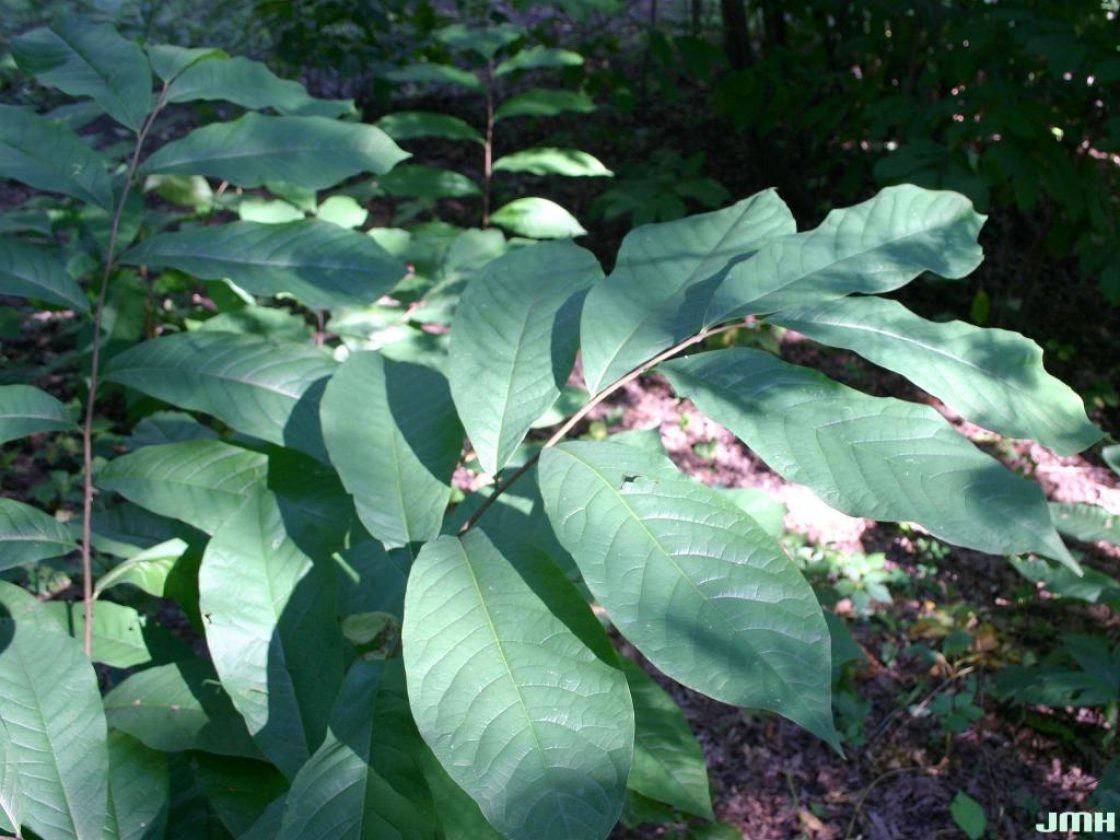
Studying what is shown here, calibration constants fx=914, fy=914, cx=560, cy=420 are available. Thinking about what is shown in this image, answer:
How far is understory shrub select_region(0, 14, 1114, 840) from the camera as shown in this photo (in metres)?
0.81

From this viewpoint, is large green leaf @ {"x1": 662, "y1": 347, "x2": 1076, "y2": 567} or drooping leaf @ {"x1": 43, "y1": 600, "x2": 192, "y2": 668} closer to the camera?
large green leaf @ {"x1": 662, "y1": 347, "x2": 1076, "y2": 567}

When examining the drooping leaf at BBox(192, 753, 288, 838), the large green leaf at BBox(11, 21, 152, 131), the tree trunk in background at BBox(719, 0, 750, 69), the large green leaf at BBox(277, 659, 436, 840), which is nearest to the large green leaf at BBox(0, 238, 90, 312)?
the large green leaf at BBox(11, 21, 152, 131)

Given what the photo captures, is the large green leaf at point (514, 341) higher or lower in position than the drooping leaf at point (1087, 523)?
higher

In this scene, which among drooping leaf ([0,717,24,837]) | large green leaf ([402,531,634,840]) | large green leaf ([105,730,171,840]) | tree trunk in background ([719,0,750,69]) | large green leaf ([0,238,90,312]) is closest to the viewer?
large green leaf ([402,531,634,840])

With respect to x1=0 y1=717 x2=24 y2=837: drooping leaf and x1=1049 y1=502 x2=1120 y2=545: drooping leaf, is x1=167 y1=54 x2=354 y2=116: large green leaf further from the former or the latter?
x1=1049 y1=502 x2=1120 y2=545: drooping leaf

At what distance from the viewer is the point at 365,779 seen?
88 cm

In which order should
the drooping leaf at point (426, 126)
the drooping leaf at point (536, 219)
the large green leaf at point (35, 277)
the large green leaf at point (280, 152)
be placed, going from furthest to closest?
the drooping leaf at point (426, 126) → the drooping leaf at point (536, 219) → the large green leaf at point (280, 152) → the large green leaf at point (35, 277)

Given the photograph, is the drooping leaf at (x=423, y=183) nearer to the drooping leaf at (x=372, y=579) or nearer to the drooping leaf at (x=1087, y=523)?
the drooping leaf at (x=372, y=579)

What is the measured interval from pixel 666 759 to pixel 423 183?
5.91ft

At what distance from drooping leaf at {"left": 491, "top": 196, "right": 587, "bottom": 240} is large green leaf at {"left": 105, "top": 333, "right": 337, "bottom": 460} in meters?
1.13

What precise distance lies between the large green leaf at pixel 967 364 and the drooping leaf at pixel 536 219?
4.69 ft

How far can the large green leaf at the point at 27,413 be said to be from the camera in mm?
1220

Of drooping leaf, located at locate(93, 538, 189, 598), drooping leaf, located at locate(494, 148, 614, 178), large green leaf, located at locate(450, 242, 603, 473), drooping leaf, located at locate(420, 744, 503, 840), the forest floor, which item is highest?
large green leaf, located at locate(450, 242, 603, 473)

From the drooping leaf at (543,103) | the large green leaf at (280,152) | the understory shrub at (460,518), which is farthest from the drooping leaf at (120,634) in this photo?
the drooping leaf at (543,103)
